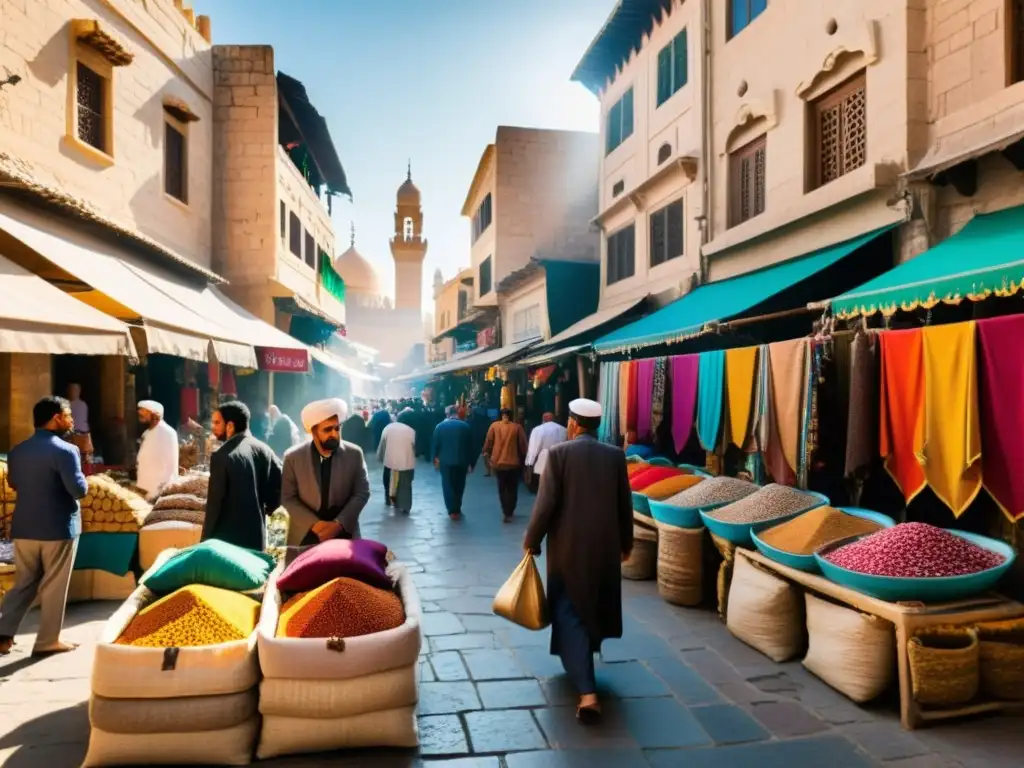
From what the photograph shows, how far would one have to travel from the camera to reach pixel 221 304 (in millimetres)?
13336

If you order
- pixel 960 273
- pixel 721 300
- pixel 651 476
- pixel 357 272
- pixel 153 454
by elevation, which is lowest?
pixel 651 476

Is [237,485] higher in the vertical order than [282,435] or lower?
higher

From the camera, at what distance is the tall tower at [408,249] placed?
176ft

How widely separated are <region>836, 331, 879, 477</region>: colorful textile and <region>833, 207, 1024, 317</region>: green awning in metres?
0.53

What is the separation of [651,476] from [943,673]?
3.81 m

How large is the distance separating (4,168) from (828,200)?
9053 mm

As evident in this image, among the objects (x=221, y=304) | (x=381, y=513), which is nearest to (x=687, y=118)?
(x=381, y=513)

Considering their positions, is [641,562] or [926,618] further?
[641,562]

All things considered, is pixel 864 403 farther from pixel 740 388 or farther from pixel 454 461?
pixel 454 461

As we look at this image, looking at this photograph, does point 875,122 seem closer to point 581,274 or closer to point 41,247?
point 41,247

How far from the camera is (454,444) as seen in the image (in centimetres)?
1030

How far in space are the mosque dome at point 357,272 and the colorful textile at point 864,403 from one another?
54.0 m

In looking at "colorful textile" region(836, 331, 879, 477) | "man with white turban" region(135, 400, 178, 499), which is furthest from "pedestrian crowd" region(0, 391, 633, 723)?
"man with white turban" region(135, 400, 178, 499)

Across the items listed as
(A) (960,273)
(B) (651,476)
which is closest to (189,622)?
(B) (651,476)
